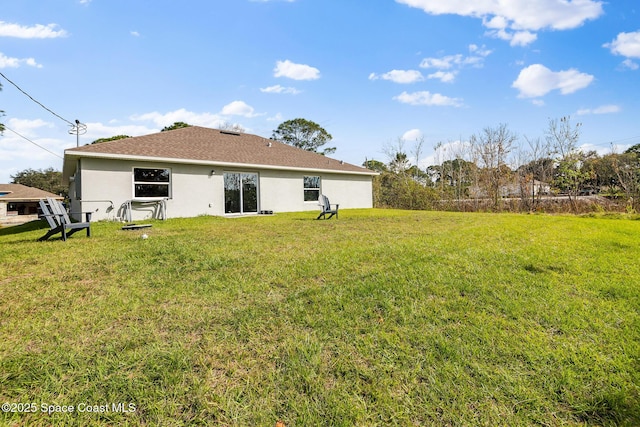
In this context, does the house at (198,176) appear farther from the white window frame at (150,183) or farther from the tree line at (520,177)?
the tree line at (520,177)

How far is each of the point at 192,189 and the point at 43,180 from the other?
54.9m

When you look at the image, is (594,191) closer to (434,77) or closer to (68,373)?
(434,77)

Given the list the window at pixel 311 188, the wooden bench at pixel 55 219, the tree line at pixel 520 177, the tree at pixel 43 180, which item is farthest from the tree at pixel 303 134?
the tree at pixel 43 180

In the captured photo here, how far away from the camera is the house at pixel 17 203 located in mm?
33219

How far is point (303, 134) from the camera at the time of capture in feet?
111

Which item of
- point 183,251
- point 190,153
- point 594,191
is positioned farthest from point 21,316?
point 594,191

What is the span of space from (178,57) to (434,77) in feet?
42.3

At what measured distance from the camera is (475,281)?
3.45 metres

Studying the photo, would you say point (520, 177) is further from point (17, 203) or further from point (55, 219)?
point (17, 203)

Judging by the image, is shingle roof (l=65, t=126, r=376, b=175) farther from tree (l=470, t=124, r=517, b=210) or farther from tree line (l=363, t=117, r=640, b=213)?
tree (l=470, t=124, r=517, b=210)

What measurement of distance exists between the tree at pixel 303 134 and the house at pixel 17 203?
96.0 feet

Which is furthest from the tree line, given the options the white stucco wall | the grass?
the grass

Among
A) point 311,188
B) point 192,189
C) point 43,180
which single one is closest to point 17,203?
point 43,180

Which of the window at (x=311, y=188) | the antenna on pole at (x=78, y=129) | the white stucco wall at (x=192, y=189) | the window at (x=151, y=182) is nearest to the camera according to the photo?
the white stucco wall at (x=192, y=189)
